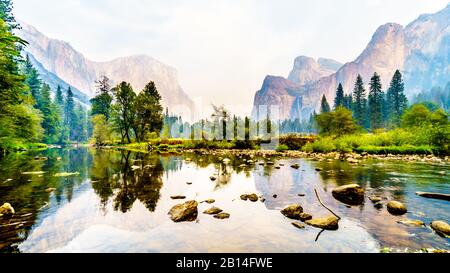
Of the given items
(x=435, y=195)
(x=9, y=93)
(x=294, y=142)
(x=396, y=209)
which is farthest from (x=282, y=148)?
(x=9, y=93)

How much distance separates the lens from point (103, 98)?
68.9 m

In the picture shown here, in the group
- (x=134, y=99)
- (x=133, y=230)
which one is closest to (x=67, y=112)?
(x=134, y=99)

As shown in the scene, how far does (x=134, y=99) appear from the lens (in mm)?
60656

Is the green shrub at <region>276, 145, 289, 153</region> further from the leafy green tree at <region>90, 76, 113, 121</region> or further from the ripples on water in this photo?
the leafy green tree at <region>90, 76, 113, 121</region>

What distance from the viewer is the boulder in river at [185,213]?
6975mm

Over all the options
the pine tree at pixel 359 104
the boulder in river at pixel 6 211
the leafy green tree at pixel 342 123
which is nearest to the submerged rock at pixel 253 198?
the boulder in river at pixel 6 211

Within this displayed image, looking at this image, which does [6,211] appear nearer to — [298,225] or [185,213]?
[185,213]

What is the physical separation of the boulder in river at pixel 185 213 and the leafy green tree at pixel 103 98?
2697 inches

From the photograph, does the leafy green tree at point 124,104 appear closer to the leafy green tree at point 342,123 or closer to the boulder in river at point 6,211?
the leafy green tree at point 342,123

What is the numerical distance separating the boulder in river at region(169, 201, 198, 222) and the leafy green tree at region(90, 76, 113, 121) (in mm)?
68509

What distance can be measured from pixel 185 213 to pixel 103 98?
7160 centimetres

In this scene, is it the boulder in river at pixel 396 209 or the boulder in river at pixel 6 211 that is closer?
the boulder in river at pixel 6 211

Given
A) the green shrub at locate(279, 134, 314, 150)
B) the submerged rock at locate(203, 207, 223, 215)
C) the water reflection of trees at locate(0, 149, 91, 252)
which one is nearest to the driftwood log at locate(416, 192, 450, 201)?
the submerged rock at locate(203, 207, 223, 215)

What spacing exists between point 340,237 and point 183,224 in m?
4.01
